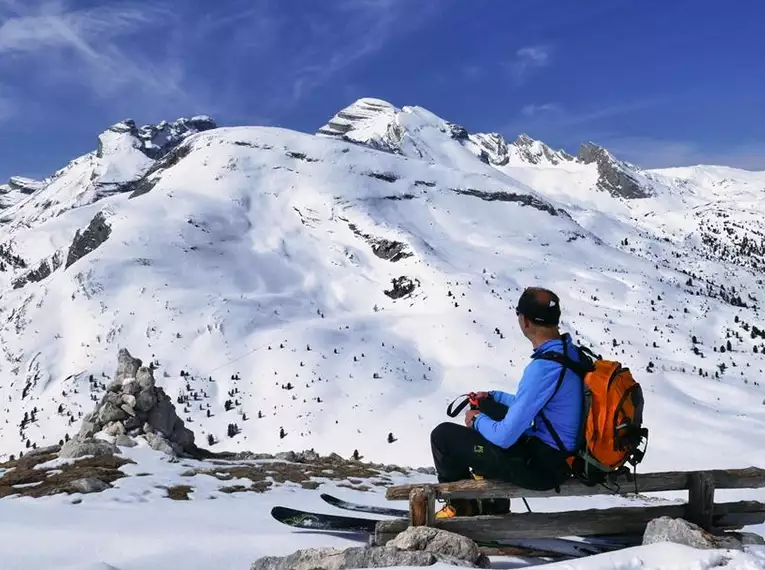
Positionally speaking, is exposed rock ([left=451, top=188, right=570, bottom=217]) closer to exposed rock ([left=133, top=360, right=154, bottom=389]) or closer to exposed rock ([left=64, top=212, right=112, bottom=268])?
exposed rock ([left=64, top=212, right=112, bottom=268])

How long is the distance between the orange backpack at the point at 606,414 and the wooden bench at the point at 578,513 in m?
0.68

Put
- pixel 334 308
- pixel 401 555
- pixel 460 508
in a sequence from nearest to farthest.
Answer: pixel 401 555 < pixel 460 508 < pixel 334 308

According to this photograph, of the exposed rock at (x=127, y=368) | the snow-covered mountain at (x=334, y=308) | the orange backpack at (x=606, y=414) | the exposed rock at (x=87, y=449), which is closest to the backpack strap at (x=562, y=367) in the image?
the orange backpack at (x=606, y=414)

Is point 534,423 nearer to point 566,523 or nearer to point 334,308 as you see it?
point 566,523

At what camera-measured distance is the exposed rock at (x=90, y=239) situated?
122m

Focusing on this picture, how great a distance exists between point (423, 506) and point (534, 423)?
1685 millimetres

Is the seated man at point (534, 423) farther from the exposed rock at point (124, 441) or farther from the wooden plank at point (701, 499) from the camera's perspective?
the exposed rock at point (124, 441)

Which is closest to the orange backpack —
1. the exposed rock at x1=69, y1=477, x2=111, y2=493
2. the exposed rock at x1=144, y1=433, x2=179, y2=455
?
the exposed rock at x1=69, y1=477, x2=111, y2=493

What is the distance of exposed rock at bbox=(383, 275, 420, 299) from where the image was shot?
103 m

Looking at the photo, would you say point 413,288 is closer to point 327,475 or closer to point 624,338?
point 624,338

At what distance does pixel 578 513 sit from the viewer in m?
7.43

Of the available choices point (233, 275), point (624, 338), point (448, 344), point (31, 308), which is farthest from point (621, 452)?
point (31, 308)

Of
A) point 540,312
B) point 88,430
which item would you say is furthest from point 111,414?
point 540,312

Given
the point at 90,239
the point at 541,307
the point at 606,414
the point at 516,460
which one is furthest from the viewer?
the point at 90,239
